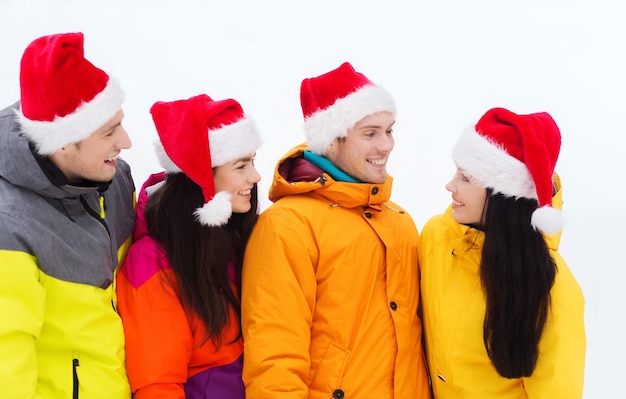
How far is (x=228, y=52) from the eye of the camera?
15.2 feet

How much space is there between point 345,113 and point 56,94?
3.14 ft

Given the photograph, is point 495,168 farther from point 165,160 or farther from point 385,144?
point 165,160

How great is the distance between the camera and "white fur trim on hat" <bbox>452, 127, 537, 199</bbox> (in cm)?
201

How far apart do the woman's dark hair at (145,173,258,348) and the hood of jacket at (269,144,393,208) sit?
0.26 metres

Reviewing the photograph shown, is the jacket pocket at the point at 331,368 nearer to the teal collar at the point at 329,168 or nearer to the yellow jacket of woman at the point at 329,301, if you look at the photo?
the yellow jacket of woman at the point at 329,301

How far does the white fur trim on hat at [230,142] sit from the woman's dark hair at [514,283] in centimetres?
78

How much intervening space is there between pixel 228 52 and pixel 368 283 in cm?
285

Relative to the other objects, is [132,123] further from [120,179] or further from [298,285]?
[298,285]

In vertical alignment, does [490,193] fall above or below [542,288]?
above

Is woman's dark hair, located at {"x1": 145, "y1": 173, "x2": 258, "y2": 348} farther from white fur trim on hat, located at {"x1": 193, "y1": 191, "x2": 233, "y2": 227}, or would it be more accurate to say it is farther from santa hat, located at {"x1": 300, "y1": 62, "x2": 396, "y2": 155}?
santa hat, located at {"x1": 300, "y1": 62, "x2": 396, "y2": 155}

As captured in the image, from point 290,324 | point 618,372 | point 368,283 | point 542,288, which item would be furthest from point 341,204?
point 618,372

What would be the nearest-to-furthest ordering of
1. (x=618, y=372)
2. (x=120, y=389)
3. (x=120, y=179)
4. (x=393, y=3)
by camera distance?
1. (x=120, y=389)
2. (x=120, y=179)
3. (x=618, y=372)
4. (x=393, y=3)

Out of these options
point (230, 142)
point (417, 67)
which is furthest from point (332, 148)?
point (417, 67)

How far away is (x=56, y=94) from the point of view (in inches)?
70.9
